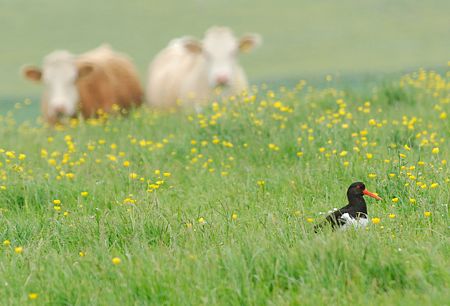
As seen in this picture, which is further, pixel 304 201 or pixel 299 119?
pixel 299 119

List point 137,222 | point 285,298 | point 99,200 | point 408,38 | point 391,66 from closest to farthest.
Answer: point 285,298 → point 137,222 → point 99,200 → point 391,66 → point 408,38

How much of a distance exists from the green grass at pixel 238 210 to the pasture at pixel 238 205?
1 cm

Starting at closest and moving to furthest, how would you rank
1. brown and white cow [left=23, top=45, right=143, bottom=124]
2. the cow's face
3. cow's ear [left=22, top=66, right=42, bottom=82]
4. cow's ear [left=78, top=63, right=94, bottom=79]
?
the cow's face
brown and white cow [left=23, top=45, right=143, bottom=124]
cow's ear [left=78, top=63, right=94, bottom=79]
cow's ear [left=22, top=66, right=42, bottom=82]

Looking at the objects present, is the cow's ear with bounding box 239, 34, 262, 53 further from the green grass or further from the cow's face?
the green grass

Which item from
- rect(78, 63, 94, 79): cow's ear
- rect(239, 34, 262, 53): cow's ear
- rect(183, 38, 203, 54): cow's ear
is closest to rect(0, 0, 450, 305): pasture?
rect(78, 63, 94, 79): cow's ear

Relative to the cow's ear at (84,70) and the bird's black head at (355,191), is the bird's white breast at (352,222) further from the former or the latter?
the cow's ear at (84,70)

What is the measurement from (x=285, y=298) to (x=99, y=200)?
3.02 meters

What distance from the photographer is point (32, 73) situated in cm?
1602

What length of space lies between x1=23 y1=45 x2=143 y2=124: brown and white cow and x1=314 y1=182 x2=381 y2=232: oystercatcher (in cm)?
967

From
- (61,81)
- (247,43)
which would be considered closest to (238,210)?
(247,43)

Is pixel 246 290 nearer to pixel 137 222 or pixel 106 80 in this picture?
pixel 137 222

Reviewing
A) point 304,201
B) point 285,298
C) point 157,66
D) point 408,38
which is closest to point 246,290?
point 285,298

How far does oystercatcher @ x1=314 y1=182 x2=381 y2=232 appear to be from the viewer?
5.70 metres

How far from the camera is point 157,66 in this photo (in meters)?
17.9
